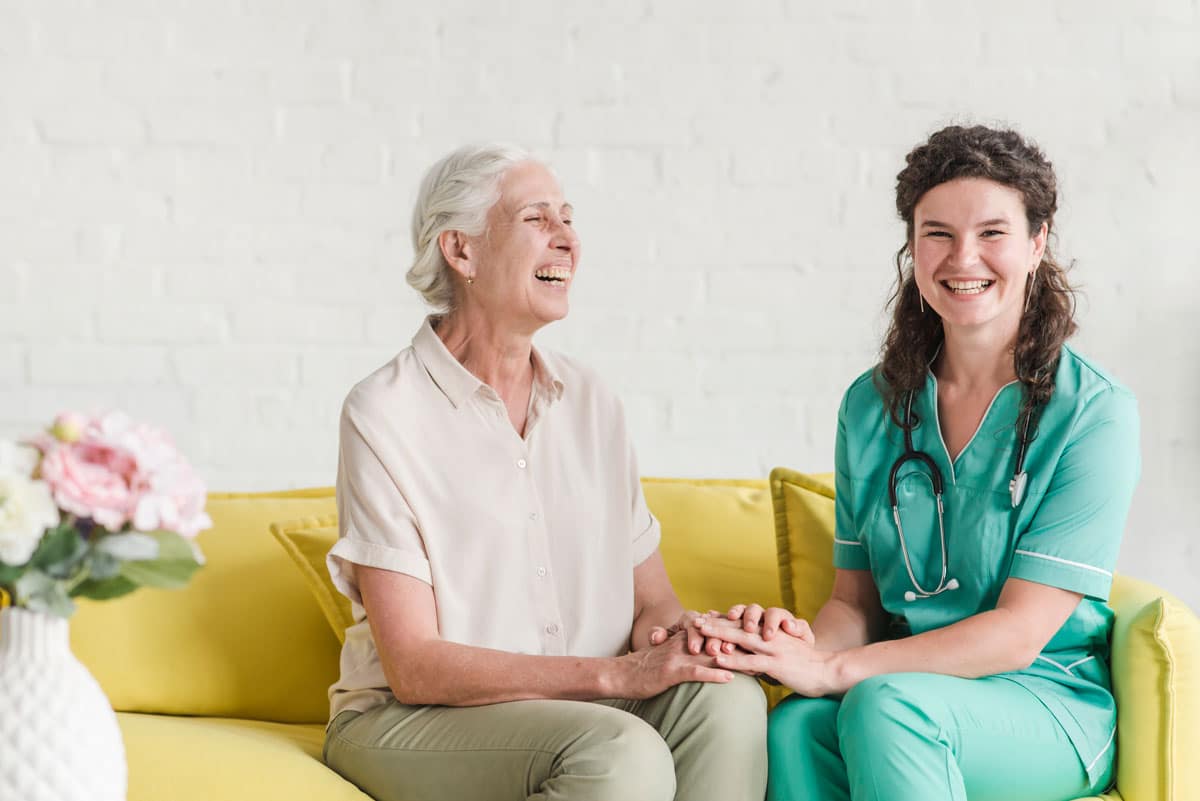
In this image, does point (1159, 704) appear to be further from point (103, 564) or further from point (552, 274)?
point (103, 564)

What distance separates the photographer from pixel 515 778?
1722mm

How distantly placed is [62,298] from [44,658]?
1.91 meters

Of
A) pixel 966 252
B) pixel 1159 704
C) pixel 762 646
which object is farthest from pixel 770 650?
pixel 966 252

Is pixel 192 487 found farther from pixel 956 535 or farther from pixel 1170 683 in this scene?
pixel 1170 683

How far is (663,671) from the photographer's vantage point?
1.83 meters

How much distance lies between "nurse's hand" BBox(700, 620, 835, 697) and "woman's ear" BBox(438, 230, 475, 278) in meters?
0.68

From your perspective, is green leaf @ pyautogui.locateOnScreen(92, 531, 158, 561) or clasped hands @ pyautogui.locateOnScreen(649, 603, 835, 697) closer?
green leaf @ pyautogui.locateOnScreen(92, 531, 158, 561)

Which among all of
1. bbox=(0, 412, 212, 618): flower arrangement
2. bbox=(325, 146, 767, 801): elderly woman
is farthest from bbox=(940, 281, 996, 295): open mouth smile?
bbox=(0, 412, 212, 618): flower arrangement

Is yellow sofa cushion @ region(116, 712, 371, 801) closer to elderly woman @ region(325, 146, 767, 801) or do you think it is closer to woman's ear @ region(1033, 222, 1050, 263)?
elderly woman @ region(325, 146, 767, 801)

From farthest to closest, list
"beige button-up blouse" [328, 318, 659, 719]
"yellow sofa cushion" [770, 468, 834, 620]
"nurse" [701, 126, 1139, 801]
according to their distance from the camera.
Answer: "yellow sofa cushion" [770, 468, 834, 620], "beige button-up blouse" [328, 318, 659, 719], "nurse" [701, 126, 1139, 801]

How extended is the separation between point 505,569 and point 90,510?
93 centimetres

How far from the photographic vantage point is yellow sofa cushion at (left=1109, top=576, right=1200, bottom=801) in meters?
1.83

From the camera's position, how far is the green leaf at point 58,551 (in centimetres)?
111

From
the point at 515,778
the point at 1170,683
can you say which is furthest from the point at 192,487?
the point at 1170,683
